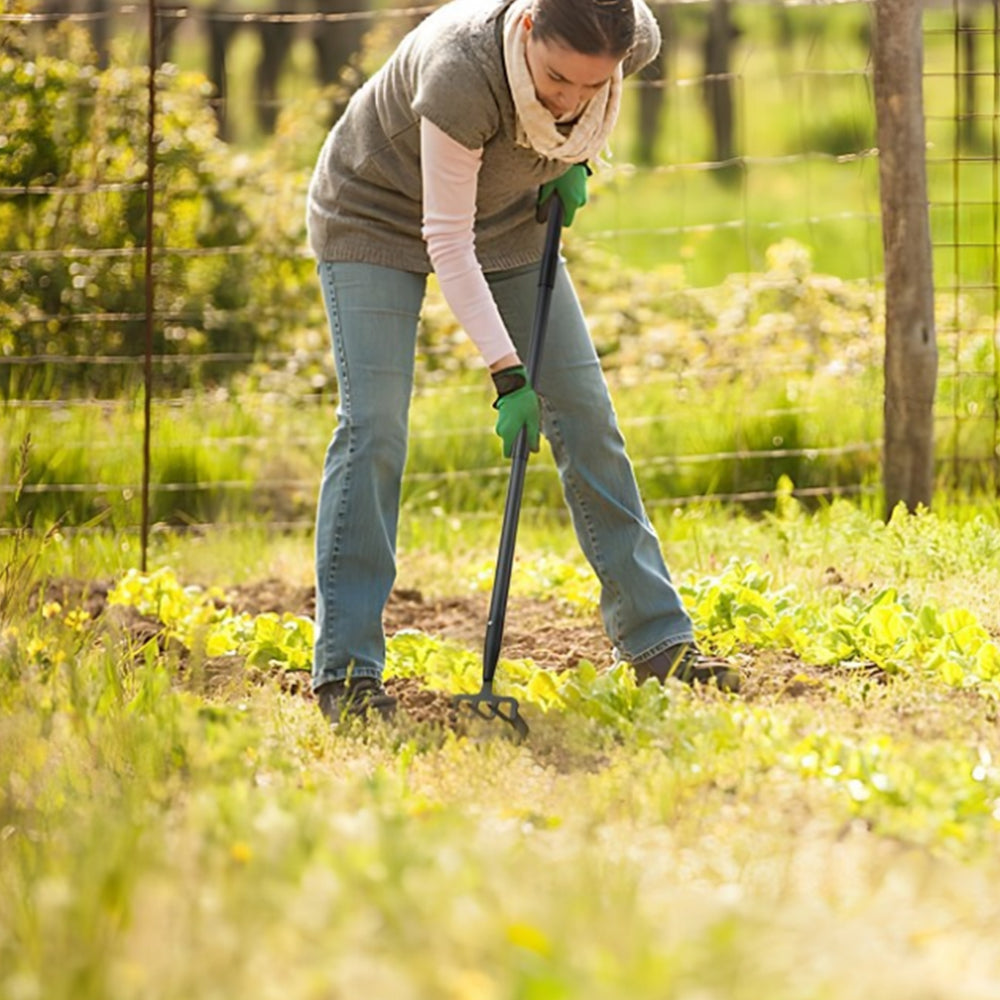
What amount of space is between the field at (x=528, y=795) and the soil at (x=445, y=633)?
0.5 inches

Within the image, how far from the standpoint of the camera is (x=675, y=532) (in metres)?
5.59

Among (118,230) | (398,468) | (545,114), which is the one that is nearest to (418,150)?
(545,114)

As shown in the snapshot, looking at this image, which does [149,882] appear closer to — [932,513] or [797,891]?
[797,891]

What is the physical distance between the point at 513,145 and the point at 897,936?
1867mm

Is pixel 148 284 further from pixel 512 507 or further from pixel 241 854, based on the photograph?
pixel 241 854

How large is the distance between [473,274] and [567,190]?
0.40 metres

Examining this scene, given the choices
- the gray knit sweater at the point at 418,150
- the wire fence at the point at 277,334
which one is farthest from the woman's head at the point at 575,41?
the wire fence at the point at 277,334

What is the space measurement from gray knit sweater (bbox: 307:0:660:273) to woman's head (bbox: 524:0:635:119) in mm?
136

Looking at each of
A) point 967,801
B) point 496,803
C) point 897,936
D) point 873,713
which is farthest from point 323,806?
point 873,713

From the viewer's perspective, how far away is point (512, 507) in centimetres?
394

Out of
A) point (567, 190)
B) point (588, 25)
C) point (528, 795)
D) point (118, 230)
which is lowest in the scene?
point (528, 795)

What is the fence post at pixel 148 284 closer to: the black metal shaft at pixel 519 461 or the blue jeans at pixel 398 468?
the blue jeans at pixel 398 468

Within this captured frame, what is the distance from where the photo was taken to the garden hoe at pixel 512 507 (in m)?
3.79

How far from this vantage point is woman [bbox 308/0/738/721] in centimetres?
346
